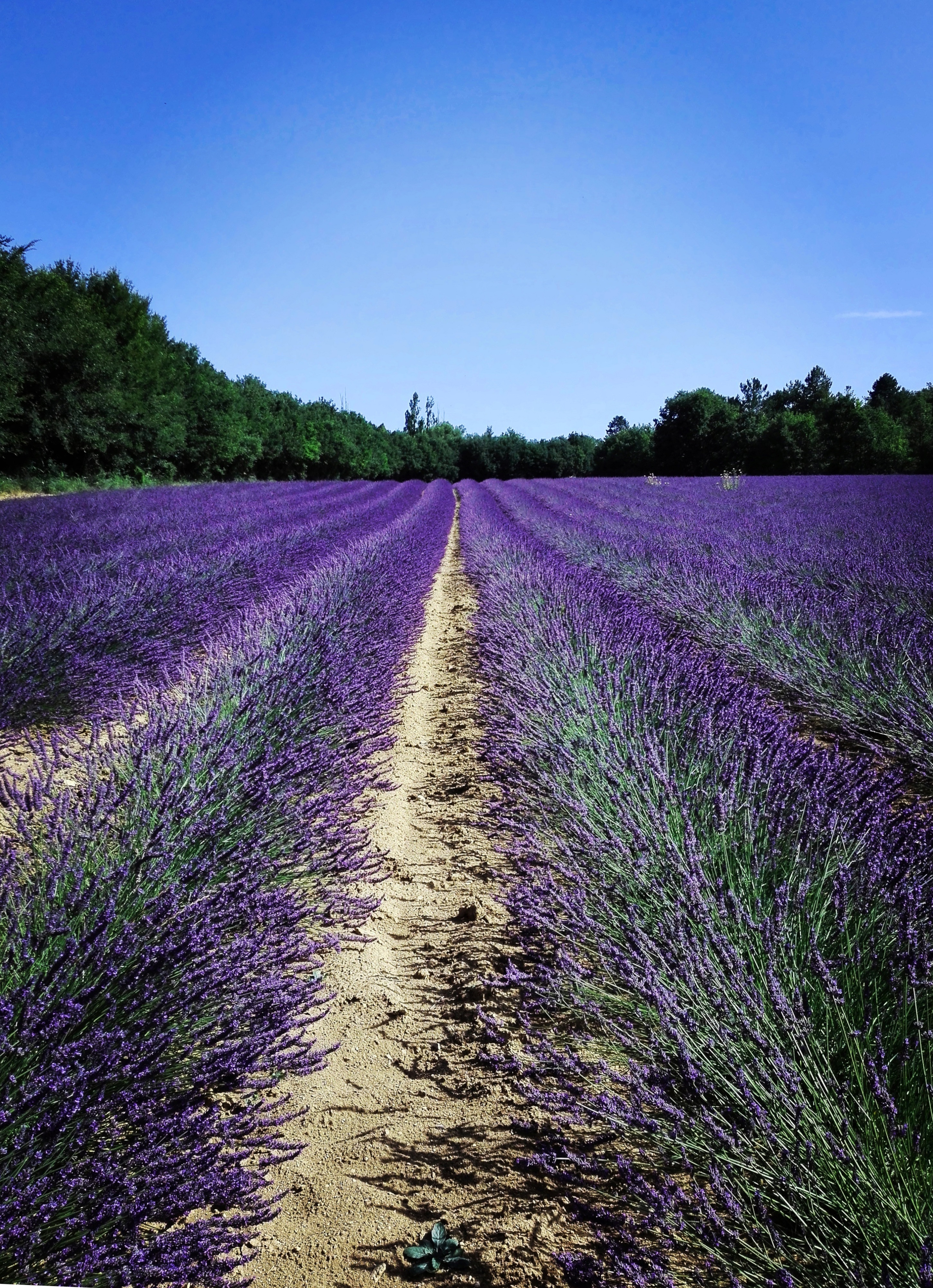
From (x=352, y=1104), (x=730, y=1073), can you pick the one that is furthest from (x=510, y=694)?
(x=730, y=1073)

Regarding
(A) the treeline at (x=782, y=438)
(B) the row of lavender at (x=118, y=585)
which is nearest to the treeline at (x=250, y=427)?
(A) the treeline at (x=782, y=438)

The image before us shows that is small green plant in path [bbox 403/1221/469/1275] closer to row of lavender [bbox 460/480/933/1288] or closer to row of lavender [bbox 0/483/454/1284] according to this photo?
row of lavender [bbox 460/480/933/1288]

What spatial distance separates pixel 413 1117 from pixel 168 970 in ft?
2.32

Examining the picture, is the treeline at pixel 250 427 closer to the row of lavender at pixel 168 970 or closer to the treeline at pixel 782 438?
the treeline at pixel 782 438

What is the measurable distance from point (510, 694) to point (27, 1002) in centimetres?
267

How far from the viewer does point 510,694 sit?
12.0 ft

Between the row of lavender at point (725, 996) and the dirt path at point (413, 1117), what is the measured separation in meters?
0.13

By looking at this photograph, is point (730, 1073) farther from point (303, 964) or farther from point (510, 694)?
point (510, 694)

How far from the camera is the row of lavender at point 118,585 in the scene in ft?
12.3

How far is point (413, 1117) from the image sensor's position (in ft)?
5.39

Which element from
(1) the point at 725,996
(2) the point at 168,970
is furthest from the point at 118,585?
(1) the point at 725,996

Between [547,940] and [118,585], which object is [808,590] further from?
[118,585]

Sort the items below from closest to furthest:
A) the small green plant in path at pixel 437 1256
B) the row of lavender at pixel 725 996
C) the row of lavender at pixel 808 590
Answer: the row of lavender at pixel 725 996, the small green plant in path at pixel 437 1256, the row of lavender at pixel 808 590

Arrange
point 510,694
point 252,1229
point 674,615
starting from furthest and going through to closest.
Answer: point 674,615 → point 510,694 → point 252,1229
